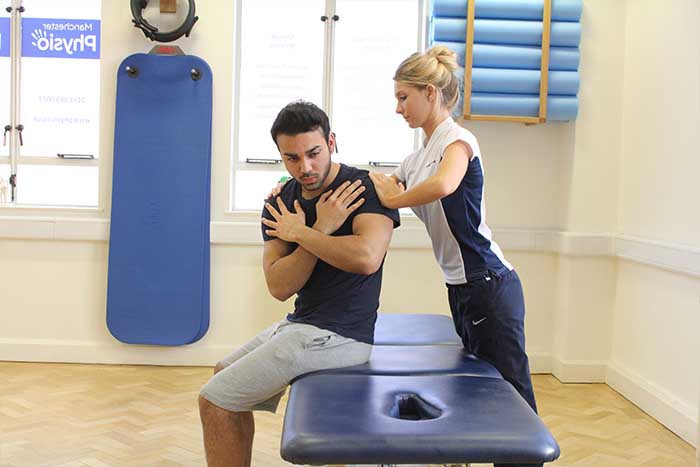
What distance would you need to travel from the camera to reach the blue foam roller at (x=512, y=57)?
3975 millimetres

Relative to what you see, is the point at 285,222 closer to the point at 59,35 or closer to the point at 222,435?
the point at 222,435

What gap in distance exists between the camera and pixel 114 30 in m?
4.19

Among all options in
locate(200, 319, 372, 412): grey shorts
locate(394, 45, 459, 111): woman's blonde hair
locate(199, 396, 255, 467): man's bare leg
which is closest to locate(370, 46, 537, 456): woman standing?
locate(394, 45, 459, 111): woman's blonde hair

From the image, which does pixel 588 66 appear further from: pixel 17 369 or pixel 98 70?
pixel 17 369

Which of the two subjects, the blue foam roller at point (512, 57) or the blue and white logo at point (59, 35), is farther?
the blue and white logo at point (59, 35)

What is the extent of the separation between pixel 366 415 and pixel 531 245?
2822 mm

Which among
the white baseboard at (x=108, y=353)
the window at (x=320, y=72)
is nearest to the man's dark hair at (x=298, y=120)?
the window at (x=320, y=72)

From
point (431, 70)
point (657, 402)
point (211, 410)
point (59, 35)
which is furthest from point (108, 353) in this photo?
point (657, 402)

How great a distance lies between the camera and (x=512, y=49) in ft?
13.1

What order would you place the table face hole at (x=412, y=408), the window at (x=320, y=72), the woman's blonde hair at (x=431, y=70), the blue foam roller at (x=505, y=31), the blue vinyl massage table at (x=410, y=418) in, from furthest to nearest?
the window at (x=320, y=72)
the blue foam roller at (x=505, y=31)
the woman's blonde hair at (x=431, y=70)
the table face hole at (x=412, y=408)
the blue vinyl massage table at (x=410, y=418)

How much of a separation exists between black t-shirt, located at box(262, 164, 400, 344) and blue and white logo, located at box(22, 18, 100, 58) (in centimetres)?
272

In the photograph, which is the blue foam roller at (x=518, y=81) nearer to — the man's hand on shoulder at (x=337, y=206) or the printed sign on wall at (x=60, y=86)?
the man's hand on shoulder at (x=337, y=206)

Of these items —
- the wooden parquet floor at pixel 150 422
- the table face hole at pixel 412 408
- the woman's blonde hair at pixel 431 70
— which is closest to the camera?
the table face hole at pixel 412 408

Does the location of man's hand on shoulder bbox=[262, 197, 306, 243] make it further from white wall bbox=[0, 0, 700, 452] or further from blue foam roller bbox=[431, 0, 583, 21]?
blue foam roller bbox=[431, 0, 583, 21]
